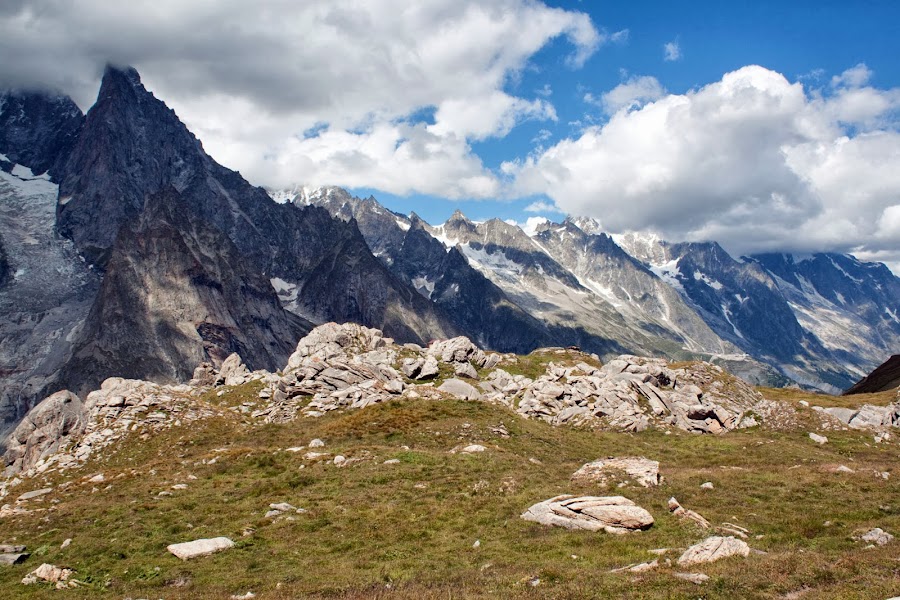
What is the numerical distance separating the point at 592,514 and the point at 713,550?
6.05m

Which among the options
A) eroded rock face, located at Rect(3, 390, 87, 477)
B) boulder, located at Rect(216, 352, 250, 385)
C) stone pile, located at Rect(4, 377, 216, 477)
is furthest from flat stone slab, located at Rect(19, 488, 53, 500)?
boulder, located at Rect(216, 352, 250, 385)

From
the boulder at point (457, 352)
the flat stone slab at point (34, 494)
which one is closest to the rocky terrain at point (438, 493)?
the flat stone slab at point (34, 494)

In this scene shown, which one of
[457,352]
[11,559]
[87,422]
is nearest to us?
[11,559]

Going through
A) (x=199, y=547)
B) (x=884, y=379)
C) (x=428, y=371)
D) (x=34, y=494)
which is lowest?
(x=884, y=379)

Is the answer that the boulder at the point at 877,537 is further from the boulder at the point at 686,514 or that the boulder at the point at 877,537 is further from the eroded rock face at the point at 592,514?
the eroded rock face at the point at 592,514

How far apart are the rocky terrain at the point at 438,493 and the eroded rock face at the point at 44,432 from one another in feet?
0.72

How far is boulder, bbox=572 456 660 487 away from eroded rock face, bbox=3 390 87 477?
44832mm

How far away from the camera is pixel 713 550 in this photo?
1966cm

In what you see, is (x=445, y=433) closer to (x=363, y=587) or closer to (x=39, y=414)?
(x=363, y=587)

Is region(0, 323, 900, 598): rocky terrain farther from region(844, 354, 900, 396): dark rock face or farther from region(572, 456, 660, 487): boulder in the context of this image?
region(844, 354, 900, 396): dark rock face

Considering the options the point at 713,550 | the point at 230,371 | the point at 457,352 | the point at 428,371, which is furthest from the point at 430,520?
the point at 230,371

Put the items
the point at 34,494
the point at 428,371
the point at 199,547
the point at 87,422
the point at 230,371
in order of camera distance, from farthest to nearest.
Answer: the point at 230,371
the point at 428,371
the point at 87,422
the point at 34,494
the point at 199,547

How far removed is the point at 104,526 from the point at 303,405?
30555 millimetres

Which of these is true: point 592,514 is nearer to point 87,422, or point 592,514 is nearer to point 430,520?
point 430,520
